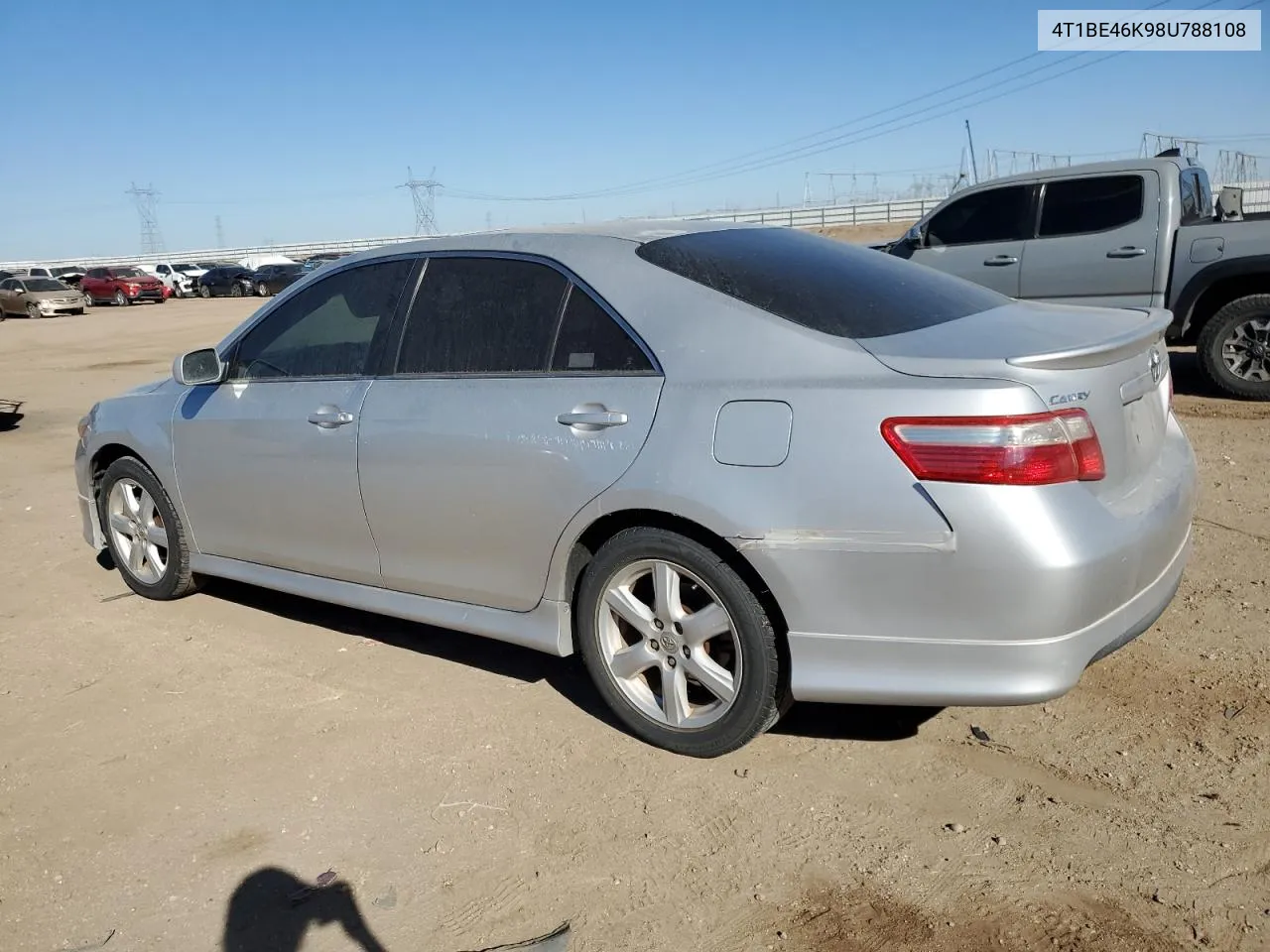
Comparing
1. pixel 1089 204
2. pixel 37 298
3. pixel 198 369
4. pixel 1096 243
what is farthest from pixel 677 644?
pixel 37 298

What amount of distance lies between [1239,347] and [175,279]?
49840mm

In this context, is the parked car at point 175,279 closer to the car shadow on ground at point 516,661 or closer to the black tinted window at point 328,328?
the car shadow on ground at point 516,661

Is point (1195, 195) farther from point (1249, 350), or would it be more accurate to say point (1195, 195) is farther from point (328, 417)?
point (328, 417)

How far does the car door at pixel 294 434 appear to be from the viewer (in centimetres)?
409

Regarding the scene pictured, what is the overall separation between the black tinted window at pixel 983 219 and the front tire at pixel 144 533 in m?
7.37

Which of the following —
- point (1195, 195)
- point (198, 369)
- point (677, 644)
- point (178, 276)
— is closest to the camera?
point (677, 644)

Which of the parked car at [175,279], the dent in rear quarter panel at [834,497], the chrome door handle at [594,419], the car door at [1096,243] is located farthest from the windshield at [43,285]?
the dent in rear quarter panel at [834,497]

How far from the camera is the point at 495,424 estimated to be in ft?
11.8

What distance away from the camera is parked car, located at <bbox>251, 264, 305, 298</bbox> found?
43.7 metres

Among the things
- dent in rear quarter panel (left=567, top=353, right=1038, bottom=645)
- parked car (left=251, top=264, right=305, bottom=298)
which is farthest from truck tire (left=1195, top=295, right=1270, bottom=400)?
parked car (left=251, top=264, right=305, bottom=298)

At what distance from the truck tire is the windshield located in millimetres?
36948

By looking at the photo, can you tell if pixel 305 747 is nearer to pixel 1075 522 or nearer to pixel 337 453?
pixel 337 453

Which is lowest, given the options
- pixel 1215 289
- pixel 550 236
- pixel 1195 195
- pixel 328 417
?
pixel 1215 289

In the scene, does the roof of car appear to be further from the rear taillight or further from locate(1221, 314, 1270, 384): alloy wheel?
locate(1221, 314, 1270, 384): alloy wheel
